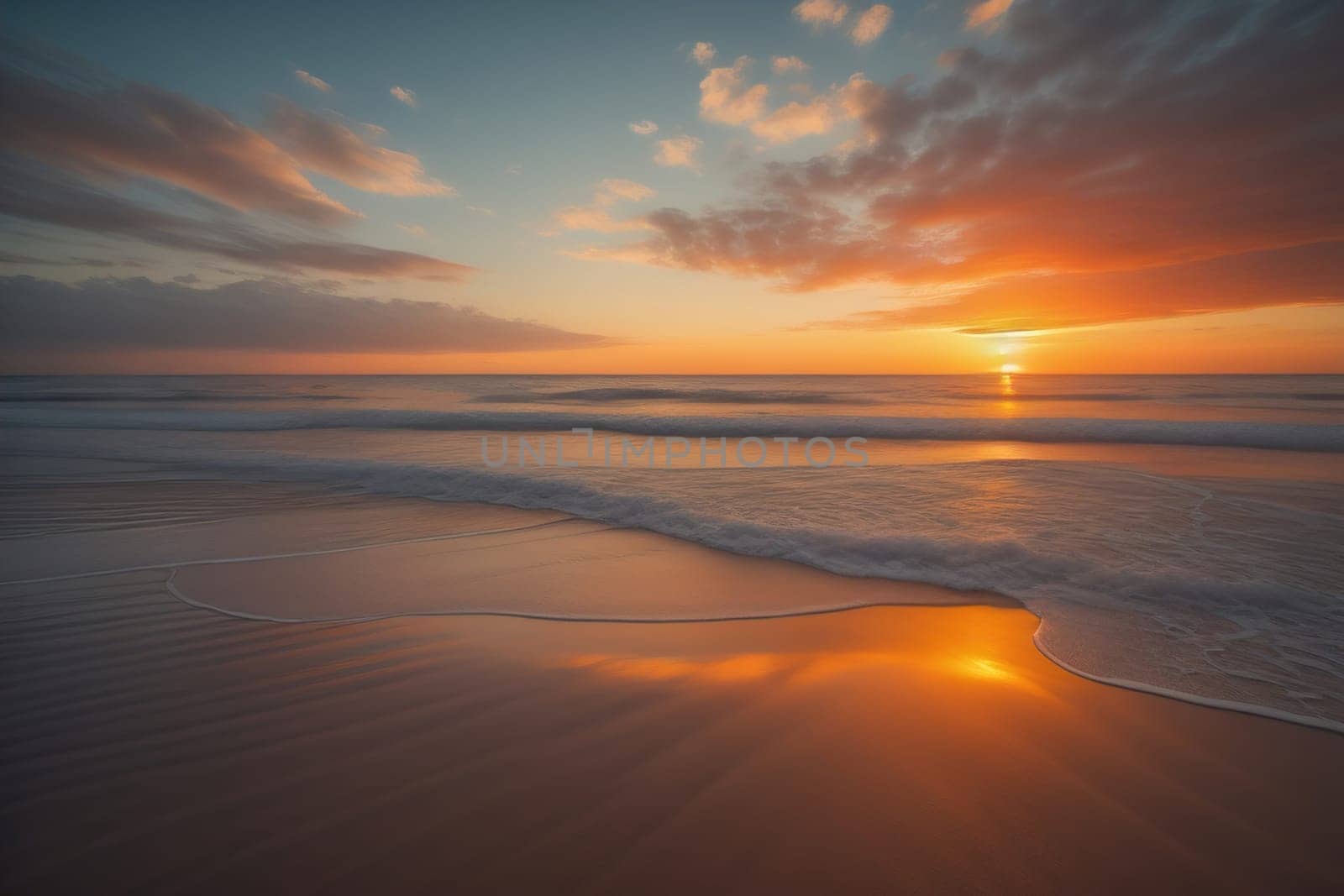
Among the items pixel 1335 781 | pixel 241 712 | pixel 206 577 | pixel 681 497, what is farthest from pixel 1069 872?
pixel 206 577

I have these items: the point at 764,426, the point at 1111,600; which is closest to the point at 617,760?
the point at 1111,600

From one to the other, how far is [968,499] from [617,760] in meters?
5.75

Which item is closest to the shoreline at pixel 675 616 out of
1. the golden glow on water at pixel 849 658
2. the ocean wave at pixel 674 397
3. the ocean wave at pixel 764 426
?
the golden glow on water at pixel 849 658

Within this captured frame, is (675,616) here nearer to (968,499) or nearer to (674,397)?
(968,499)

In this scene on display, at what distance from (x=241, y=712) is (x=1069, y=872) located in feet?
11.1

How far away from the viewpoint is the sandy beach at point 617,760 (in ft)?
5.42

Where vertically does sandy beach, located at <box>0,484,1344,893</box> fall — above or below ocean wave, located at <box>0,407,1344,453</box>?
below

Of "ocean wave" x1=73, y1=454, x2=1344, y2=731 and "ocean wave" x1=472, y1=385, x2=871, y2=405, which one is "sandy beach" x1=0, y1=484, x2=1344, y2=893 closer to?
"ocean wave" x1=73, y1=454, x2=1344, y2=731

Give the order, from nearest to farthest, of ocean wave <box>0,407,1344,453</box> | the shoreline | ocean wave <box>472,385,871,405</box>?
1. the shoreline
2. ocean wave <box>0,407,1344,453</box>
3. ocean wave <box>472,385,871,405</box>

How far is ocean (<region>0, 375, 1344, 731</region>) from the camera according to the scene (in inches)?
127

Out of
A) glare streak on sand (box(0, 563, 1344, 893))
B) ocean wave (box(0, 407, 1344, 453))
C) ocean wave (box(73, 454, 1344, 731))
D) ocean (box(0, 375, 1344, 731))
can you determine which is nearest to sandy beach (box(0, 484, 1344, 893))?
glare streak on sand (box(0, 563, 1344, 893))

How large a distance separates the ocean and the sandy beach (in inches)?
22.3

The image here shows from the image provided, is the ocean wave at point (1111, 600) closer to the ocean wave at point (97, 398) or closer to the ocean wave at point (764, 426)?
the ocean wave at point (764, 426)

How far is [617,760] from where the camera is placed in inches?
84.4
